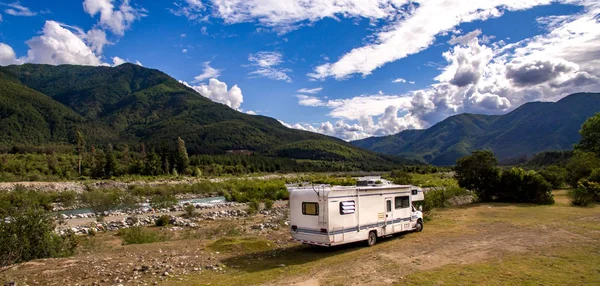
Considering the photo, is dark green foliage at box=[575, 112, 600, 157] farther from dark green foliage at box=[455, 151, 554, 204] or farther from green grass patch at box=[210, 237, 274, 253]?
green grass patch at box=[210, 237, 274, 253]

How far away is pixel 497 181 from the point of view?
31844 mm

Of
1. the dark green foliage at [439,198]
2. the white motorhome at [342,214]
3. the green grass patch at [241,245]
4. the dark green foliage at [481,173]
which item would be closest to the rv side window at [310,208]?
the white motorhome at [342,214]

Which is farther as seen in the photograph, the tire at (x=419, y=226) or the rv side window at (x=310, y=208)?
the tire at (x=419, y=226)

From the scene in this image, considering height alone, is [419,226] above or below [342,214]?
below

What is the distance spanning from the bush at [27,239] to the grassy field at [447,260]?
21.2 feet

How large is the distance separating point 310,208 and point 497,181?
25154 millimetres

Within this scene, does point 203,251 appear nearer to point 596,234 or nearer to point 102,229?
point 102,229

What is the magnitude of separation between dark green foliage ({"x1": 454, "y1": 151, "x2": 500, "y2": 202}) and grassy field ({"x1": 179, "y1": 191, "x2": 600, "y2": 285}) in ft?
41.7

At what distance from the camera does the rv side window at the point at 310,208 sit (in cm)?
1357

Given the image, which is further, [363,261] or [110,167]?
[110,167]

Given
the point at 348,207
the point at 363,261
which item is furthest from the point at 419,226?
the point at 363,261

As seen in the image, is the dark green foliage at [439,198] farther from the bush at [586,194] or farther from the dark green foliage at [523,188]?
the bush at [586,194]

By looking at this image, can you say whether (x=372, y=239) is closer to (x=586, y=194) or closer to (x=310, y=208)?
(x=310, y=208)

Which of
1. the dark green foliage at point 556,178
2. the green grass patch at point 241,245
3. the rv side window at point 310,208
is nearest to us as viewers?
the rv side window at point 310,208
